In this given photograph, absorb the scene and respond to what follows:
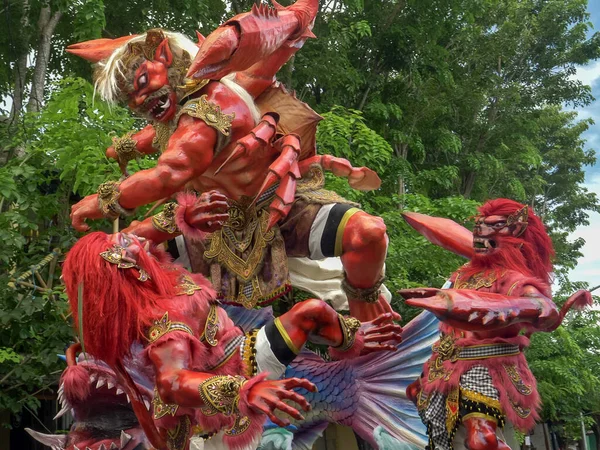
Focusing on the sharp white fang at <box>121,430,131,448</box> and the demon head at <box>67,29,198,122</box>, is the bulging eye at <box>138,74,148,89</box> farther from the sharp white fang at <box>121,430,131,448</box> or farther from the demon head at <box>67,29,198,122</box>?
the sharp white fang at <box>121,430,131,448</box>

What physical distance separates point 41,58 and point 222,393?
5310 millimetres

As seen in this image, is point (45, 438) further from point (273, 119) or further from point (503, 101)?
point (503, 101)

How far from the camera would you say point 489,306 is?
269 cm

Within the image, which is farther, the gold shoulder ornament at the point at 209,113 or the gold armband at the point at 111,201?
the gold shoulder ornament at the point at 209,113

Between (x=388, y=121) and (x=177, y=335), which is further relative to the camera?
(x=388, y=121)

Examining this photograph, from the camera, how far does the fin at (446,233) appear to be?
3.35 m

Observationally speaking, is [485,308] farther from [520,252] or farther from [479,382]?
[520,252]

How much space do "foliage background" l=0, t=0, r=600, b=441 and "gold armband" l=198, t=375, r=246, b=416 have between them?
235 cm

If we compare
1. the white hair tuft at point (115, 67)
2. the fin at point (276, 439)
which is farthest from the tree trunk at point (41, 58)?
the fin at point (276, 439)

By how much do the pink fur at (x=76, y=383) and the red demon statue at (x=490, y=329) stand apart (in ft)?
4.65

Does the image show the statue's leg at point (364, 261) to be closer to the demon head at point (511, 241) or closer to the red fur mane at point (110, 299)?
the demon head at point (511, 241)

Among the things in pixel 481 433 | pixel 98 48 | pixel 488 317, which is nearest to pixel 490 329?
pixel 488 317

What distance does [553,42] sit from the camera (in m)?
12.0

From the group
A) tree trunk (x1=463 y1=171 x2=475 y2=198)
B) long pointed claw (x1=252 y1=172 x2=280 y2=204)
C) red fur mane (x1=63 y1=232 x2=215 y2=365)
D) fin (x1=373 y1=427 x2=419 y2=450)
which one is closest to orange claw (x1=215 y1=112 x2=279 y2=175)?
long pointed claw (x1=252 y1=172 x2=280 y2=204)
